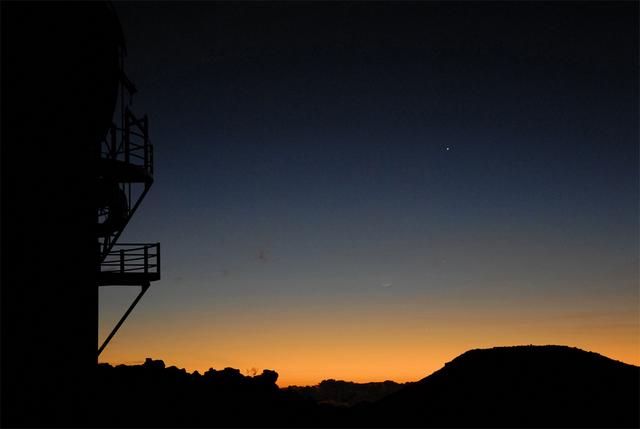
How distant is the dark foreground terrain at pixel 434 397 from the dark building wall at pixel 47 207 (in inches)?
99.4

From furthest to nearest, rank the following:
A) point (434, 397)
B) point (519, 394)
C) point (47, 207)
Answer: point (434, 397)
point (519, 394)
point (47, 207)

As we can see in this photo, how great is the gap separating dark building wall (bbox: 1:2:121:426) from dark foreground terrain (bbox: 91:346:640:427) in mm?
2525

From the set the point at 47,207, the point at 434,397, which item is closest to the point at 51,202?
the point at 47,207

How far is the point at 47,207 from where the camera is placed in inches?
548

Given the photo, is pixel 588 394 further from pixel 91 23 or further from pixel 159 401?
pixel 91 23

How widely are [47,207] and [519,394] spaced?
14557 millimetres

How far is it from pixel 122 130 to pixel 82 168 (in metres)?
4.08

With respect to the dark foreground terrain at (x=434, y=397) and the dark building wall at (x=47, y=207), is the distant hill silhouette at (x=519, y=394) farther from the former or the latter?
the dark building wall at (x=47, y=207)

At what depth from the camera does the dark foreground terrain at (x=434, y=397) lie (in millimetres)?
18375

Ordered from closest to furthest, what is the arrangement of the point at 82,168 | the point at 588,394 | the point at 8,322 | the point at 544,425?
the point at 8,322 → the point at 82,168 → the point at 544,425 → the point at 588,394

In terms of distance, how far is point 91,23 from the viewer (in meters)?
16.5

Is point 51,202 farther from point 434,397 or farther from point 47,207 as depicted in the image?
point 434,397

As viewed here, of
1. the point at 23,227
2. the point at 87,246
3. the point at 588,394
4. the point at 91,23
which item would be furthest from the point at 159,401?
the point at 588,394

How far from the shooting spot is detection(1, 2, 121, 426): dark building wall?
41.8ft
